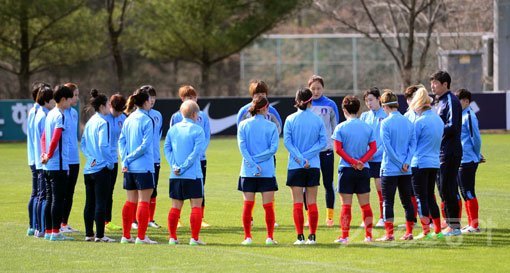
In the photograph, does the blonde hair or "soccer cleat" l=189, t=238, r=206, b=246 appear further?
the blonde hair

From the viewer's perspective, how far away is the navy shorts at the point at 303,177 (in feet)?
38.9

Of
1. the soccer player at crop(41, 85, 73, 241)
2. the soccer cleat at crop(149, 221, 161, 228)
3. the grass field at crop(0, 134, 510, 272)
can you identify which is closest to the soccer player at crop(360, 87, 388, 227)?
the grass field at crop(0, 134, 510, 272)

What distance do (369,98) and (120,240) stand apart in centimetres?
391

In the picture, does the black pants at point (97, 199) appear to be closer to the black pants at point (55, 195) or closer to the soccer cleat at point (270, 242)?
the black pants at point (55, 195)

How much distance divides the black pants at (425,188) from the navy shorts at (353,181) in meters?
Result: 0.66

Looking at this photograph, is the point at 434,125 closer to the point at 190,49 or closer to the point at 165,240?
the point at 165,240

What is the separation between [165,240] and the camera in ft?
41.3

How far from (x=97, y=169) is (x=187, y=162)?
1377 millimetres

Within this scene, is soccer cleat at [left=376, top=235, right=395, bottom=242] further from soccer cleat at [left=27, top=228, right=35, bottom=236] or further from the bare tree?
the bare tree

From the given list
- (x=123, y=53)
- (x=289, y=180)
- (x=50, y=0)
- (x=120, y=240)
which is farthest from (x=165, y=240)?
(x=123, y=53)

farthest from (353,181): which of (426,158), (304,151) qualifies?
(426,158)

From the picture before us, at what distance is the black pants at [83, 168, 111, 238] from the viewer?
40.1 feet

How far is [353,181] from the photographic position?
11852mm

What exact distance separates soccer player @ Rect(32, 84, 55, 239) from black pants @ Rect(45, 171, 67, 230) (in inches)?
5.9
